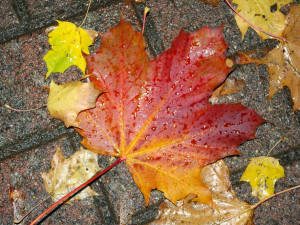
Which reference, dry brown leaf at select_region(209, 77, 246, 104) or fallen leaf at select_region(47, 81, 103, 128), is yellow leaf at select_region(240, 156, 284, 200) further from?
fallen leaf at select_region(47, 81, 103, 128)

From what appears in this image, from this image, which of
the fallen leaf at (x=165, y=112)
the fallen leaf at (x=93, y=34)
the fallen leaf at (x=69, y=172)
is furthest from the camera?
the fallen leaf at (x=93, y=34)

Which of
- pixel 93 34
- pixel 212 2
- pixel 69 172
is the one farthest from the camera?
pixel 212 2

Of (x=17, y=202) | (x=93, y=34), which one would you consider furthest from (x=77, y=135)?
(x=93, y=34)

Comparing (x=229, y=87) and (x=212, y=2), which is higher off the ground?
(x=212, y=2)

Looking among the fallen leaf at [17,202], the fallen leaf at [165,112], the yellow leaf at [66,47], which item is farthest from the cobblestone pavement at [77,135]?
the fallen leaf at [165,112]

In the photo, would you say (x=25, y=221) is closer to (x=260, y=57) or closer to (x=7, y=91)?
(x=7, y=91)

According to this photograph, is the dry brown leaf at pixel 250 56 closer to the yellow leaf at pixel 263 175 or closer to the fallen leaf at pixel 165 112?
the fallen leaf at pixel 165 112

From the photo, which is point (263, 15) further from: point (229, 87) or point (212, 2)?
point (229, 87)

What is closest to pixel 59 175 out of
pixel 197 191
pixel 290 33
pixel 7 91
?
pixel 7 91
